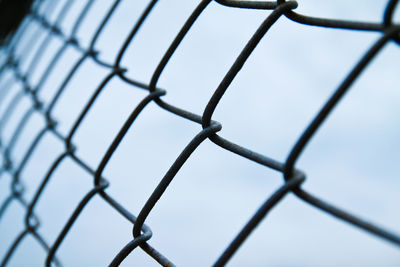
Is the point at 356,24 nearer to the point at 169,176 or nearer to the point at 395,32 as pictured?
the point at 395,32

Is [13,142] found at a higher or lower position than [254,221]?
lower

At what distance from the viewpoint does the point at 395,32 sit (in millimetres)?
Answer: 378

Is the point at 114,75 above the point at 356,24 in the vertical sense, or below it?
below

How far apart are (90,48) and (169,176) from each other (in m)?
0.79

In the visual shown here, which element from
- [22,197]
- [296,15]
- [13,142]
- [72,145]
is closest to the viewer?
[296,15]

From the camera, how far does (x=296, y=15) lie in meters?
0.55

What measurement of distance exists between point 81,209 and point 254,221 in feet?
1.93

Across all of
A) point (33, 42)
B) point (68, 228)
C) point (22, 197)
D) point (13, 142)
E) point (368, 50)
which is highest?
point (368, 50)

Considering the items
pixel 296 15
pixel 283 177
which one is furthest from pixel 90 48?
pixel 283 177

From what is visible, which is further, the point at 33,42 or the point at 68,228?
the point at 33,42

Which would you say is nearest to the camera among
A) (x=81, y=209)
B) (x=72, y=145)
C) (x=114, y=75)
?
(x=81, y=209)

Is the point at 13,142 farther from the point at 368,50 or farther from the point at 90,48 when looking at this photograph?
the point at 368,50

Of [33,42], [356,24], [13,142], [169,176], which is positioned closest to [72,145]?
[13,142]

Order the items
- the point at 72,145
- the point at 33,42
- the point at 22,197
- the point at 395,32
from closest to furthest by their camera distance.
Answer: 1. the point at 395,32
2. the point at 72,145
3. the point at 22,197
4. the point at 33,42
